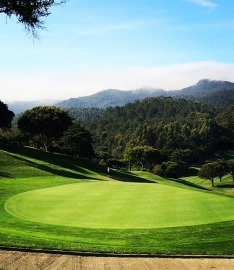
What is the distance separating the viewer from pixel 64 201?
25.9 meters

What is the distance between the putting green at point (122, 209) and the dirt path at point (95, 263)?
4.77 meters

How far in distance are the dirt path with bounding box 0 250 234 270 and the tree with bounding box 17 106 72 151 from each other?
2866 inches

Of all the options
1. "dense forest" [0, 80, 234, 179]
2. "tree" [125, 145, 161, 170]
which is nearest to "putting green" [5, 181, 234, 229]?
"dense forest" [0, 80, 234, 179]

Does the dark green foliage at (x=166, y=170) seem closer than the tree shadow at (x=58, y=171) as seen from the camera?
No

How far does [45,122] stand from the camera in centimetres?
8588

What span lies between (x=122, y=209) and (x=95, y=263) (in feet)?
29.4

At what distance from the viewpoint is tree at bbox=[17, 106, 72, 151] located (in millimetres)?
86188

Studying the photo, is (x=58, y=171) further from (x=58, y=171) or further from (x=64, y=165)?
(x=64, y=165)

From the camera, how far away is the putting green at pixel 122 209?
20.0 meters

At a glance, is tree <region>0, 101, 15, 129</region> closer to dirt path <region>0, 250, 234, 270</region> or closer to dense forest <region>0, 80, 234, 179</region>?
dense forest <region>0, 80, 234, 179</region>

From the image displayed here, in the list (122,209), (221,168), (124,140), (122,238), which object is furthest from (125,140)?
(122,238)

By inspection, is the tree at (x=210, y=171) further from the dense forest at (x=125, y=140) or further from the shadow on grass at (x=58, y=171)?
the shadow on grass at (x=58, y=171)

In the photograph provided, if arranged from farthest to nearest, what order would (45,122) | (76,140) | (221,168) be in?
1. (221,168)
2. (45,122)
3. (76,140)

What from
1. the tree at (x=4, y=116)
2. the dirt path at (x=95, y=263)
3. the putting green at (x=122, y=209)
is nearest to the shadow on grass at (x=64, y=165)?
the tree at (x=4, y=116)
